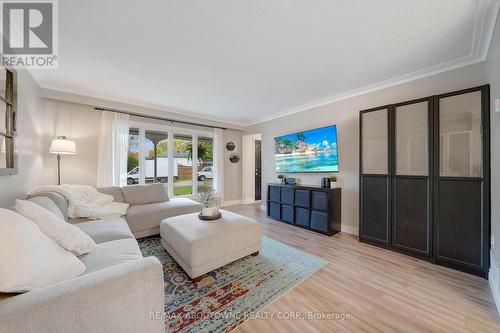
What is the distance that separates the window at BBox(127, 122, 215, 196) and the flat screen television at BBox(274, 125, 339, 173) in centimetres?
193

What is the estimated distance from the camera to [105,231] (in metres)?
1.94

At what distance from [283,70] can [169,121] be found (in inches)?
115

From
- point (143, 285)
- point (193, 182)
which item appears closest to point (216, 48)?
point (143, 285)

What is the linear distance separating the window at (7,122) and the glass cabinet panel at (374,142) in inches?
160

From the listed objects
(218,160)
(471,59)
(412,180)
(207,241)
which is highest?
(471,59)

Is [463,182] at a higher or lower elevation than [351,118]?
lower

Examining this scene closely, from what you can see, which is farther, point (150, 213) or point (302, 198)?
point (302, 198)

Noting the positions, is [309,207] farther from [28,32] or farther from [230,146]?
[28,32]

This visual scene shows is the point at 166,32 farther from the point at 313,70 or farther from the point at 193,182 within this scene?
the point at 193,182

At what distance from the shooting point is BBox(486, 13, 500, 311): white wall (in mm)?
1592

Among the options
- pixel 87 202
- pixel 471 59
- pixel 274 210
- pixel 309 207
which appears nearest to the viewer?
pixel 471 59

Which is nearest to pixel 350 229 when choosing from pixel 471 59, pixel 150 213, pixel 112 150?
pixel 471 59

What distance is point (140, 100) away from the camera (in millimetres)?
3713

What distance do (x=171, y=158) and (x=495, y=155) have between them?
16.1 ft
